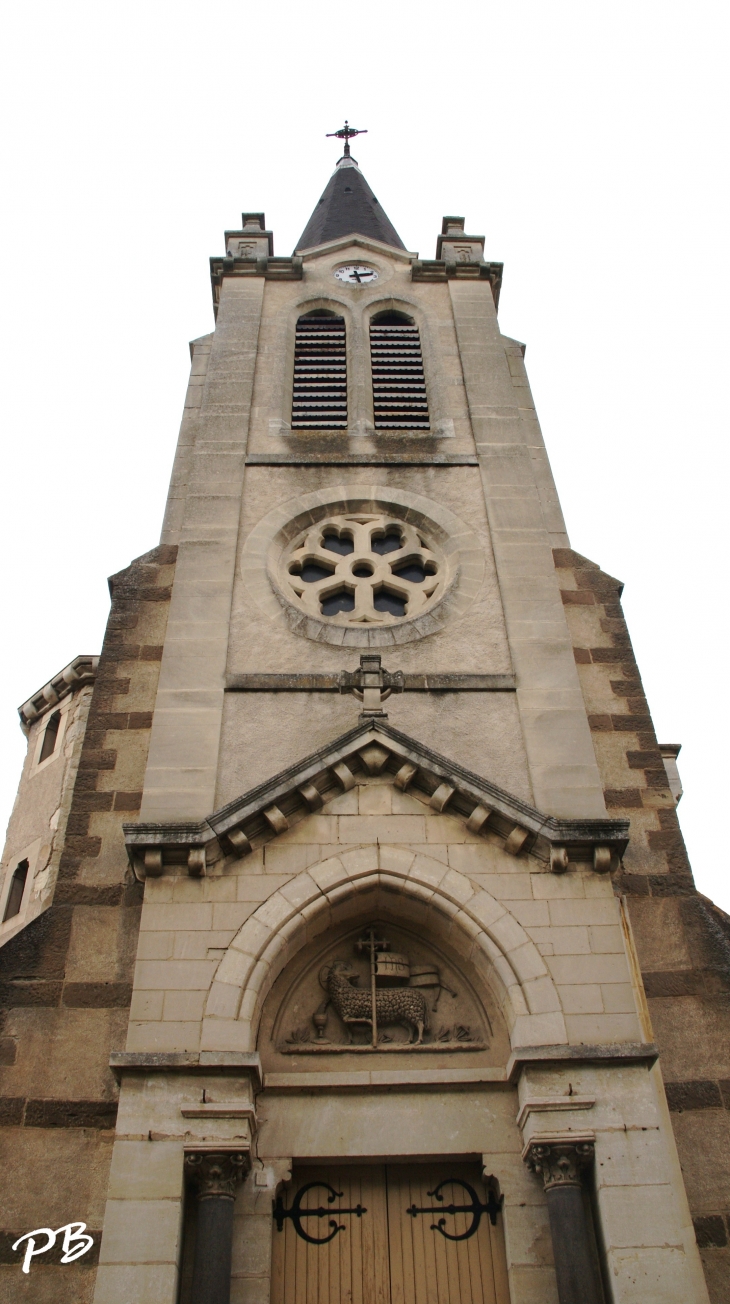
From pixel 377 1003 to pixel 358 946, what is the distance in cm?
52

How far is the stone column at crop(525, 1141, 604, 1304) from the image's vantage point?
6562mm

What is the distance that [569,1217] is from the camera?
22.3 feet

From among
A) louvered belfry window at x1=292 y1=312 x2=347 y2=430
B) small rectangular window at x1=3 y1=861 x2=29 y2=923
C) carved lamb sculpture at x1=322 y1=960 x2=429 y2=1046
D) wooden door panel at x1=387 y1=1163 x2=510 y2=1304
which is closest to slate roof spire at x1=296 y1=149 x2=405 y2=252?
louvered belfry window at x1=292 y1=312 x2=347 y2=430

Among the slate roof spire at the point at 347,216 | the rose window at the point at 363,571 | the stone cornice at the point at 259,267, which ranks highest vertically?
the slate roof spire at the point at 347,216

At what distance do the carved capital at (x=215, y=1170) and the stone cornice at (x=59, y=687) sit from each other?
6.23m

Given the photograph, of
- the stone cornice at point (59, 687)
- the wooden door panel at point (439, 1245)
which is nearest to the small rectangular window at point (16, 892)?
the stone cornice at point (59, 687)

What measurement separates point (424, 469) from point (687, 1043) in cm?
725

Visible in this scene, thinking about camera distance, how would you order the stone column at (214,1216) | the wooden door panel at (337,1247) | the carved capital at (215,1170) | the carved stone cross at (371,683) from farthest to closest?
1. the carved stone cross at (371,683)
2. the wooden door panel at (337,1247)
3. the carved capital at (215,1170)
4. the stone column at (214,1216)

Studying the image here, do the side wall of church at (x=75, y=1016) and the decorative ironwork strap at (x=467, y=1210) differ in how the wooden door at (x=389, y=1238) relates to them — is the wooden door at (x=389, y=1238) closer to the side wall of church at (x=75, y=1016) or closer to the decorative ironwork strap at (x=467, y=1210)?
the decorative ironwork strap at (x=467, y=1210)

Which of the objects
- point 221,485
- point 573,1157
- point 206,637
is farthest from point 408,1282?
point 221,485

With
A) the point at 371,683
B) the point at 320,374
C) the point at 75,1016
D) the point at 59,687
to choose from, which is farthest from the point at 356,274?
the point at 75,1016

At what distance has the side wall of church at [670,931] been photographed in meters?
7.45

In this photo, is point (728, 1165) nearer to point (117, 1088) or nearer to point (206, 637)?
point (117, 1088)

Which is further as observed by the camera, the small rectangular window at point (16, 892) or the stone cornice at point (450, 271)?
the stone cornice at point (450, 271)
